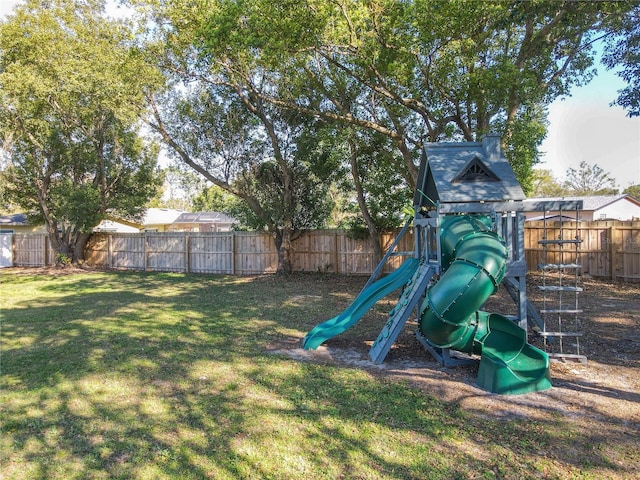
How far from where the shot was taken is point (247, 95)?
1502cm

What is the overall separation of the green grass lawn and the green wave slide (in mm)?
674

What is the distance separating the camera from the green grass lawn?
3223 millimetres

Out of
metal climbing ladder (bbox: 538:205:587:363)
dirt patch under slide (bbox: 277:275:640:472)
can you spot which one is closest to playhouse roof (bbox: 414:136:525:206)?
metal climbing ladder (bbox: 538:205:587:363)

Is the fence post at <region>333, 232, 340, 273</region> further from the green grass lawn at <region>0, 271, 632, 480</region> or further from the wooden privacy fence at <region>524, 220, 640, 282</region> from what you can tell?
the green grass lawn at <region>0, 271, 632, 480</region>

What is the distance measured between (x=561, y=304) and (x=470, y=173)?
368 centimetres

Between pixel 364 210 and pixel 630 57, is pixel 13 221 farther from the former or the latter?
pixel 630 57

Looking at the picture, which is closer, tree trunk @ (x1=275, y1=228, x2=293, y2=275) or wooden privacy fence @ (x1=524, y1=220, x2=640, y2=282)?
wooden privacy fence @ (x1=524, y1=220, x2=640, y2=282)

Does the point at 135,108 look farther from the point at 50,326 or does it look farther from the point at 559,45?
the point at 559,45

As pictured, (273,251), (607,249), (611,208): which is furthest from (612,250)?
(611,208)

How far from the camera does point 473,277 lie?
181 inches

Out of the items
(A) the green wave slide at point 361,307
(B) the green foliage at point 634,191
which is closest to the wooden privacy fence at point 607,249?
(A) the green wave slide at point 361,307

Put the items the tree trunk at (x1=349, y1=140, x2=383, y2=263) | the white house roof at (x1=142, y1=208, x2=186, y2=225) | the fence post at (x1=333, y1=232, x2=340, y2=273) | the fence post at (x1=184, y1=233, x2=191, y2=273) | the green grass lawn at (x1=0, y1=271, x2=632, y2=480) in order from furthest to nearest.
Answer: the white house roof at (x1=142, y1=208, x2=186, y2=225), the fence post at (x1=184, y1=233, x2=191, y2=273), the fence post at (x1=333, y1=232, x2=340, y2=273), the tree trunk at (x1=349, y1=140, x2=383, y2=263), the green grass lawn at (x1=0, y1=271, x2=632, y2=480)

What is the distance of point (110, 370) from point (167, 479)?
2.84 meters

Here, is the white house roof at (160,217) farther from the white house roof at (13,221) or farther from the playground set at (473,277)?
the playground set at (473,277)
